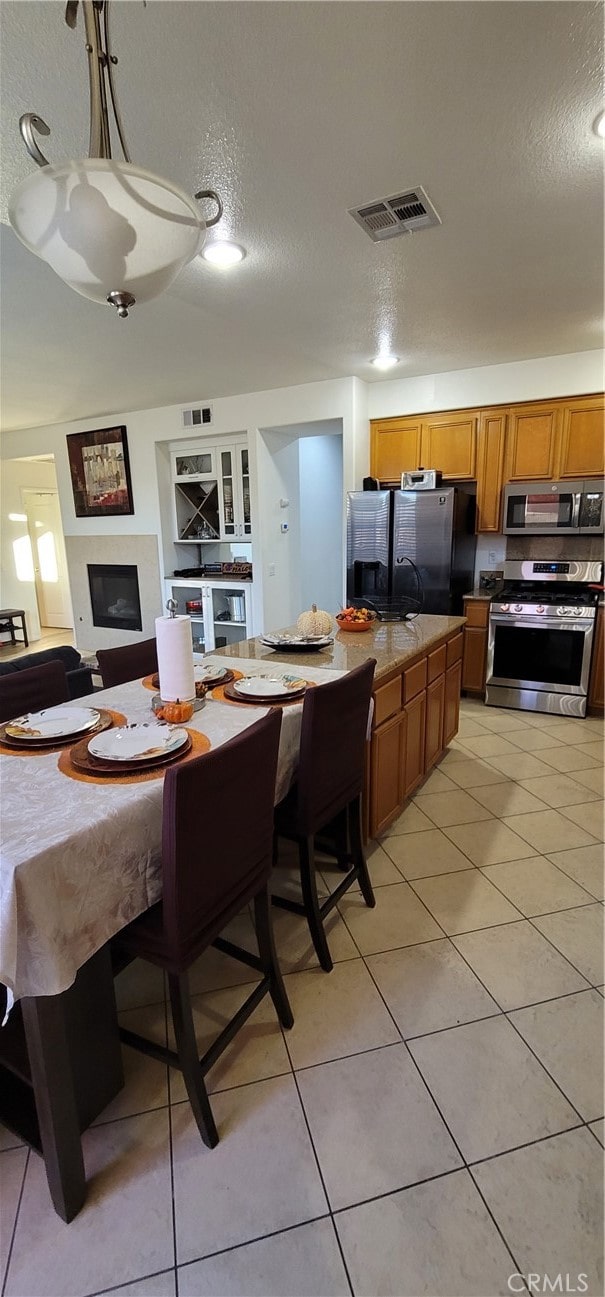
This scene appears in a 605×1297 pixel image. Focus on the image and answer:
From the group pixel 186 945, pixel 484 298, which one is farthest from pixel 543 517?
pixel 186 945

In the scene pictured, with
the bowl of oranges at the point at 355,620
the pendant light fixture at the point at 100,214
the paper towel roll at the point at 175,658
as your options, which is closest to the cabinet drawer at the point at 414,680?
the bowl of oranges at the point at 355,620

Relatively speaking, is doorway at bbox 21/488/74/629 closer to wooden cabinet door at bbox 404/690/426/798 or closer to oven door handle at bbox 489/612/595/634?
oven door handle at bbox 489/612/595/634

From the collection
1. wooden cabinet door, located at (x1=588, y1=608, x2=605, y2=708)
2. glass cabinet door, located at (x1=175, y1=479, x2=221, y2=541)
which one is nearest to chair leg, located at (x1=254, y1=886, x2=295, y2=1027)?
wooden cabinet door, located at (x1=588, y1=608, x2=605, y2=708)

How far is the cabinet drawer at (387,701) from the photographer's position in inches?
85.4

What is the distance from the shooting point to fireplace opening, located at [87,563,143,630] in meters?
6.03

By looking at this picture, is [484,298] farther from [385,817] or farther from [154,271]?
[385,817]

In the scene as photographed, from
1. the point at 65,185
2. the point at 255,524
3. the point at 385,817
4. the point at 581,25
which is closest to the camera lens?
the point at 65,185

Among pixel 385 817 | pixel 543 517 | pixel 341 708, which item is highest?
pixel 543 517

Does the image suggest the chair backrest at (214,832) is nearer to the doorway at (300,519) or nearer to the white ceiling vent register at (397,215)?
the white ceiling vent register at (397,215)

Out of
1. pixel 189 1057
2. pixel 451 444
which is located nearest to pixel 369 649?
pixel 189 1057

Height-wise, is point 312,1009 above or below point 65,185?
below

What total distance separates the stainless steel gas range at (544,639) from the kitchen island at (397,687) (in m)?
1.19

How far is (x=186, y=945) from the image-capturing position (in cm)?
121

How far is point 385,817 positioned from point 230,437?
4.04 meters
